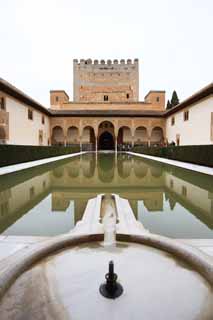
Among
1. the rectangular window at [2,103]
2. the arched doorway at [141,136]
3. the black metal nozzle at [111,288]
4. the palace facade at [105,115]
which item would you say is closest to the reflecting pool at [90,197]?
the black metal nozzle at [111,288]

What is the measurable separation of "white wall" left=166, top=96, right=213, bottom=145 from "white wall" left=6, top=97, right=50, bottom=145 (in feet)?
41.0

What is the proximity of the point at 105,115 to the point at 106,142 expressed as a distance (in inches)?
250

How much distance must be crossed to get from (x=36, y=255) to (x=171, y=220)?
1945 mm

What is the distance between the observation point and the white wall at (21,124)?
45.4ft

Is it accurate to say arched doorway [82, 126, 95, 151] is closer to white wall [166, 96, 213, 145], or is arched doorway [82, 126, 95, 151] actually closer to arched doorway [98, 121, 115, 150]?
arched doorway [98, 121, 115, 150]

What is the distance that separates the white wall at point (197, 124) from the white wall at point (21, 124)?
12499 millimetres

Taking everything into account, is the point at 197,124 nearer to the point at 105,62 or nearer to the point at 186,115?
the point at 186,115

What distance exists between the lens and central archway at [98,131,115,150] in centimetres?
2993

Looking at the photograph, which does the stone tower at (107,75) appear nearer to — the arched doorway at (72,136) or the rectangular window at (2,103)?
the arched doorway at (72,136)

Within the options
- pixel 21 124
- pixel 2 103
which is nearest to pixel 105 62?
pixel 21 124

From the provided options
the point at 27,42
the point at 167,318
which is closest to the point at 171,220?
the point at 167,318

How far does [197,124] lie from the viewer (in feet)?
48.6

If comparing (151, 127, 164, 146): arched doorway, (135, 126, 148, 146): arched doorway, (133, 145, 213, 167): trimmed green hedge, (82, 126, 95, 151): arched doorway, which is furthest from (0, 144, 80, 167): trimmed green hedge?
(151, 127, 164, 146): arched doorway

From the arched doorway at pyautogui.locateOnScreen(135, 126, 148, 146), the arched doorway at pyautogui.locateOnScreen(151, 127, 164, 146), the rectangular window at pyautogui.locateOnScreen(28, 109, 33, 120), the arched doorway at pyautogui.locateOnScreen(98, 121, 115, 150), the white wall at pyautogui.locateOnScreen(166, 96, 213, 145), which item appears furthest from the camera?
the arched doorway at pyautogui.locateOnScreen(98, 121, 115, 150)
